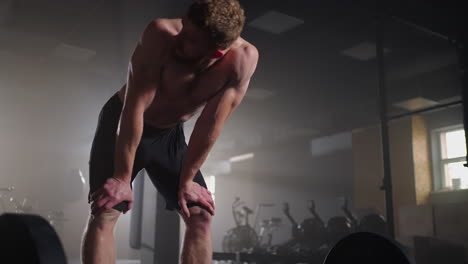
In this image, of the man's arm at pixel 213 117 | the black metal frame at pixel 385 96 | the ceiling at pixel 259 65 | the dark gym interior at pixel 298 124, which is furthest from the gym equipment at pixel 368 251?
the ceiling at pixel 259 65

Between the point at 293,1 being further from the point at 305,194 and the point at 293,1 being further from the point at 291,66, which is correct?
the point at 305,194

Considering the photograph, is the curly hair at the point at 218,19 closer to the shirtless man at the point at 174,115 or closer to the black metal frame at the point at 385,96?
the shirtless man at the point at 174,115

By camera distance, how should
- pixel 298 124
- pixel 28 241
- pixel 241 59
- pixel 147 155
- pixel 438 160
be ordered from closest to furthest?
pixel 28 241, pixel 241 59, pixel 147 155, pixel 438 160, pixel 298 124

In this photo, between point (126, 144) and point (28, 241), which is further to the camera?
point (126, 144)

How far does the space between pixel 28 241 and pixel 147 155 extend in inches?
24.6

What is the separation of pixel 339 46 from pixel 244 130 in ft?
15.0

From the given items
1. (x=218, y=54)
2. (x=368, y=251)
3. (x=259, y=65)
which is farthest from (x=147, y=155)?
(x=259, y=65)

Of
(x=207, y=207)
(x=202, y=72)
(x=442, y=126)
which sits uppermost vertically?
(x=442, y=126)

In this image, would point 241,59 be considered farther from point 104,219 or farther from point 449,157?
point 449,157

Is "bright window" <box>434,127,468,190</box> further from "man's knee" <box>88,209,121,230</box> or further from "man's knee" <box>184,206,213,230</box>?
"man's knee" <box>88,209,121,230</box>

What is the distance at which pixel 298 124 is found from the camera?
30.7ft

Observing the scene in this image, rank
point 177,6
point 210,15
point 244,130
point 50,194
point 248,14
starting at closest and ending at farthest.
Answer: point 210,15, point 177,6, point 248,14, point 50,194, point 244,130

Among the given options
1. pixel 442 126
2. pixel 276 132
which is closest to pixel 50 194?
pixel 276 132

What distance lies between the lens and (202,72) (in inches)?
57.9
